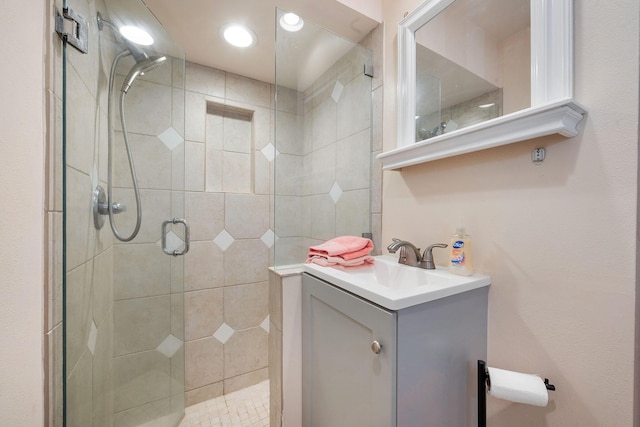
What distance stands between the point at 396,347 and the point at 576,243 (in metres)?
0.56

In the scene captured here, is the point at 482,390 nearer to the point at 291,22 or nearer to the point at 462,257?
the point at 462,257

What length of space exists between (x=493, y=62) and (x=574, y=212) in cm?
56

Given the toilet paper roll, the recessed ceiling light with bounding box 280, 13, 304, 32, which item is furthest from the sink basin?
the recessed ceiling light with bounding box 280, 13, 304, 32

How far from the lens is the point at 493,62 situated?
2.67ft

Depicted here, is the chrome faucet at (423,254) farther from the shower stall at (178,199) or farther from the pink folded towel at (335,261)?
the shower stall at (178,199)

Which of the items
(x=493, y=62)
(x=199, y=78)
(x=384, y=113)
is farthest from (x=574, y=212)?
(x=199, y=78)

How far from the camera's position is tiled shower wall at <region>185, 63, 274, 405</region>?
1.57 meters

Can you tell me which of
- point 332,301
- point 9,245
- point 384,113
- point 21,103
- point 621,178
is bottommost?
point 332,301

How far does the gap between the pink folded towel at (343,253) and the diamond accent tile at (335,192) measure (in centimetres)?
33

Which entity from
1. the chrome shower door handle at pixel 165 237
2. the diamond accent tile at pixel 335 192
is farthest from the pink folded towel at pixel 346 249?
the chrome shower door handle at pixel 165 237

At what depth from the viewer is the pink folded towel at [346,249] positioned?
978mm

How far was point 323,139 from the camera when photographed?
135 cm

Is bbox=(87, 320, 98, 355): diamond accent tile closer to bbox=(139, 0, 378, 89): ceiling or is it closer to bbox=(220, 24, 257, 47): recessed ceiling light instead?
bbox=(139, 0, 378, 89): ceiling

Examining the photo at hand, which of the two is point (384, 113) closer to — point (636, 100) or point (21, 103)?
point (636, 100)
